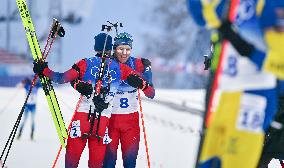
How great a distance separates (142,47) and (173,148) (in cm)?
2762

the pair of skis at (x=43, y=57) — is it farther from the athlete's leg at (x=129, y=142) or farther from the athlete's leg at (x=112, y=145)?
the athlete's leg at (x=129, y=142)

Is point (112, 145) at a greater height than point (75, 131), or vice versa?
point (75, 131)

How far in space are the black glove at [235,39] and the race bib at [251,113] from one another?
A: 237mm

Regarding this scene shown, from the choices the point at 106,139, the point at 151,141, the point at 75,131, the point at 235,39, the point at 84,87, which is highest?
the point at 235,39

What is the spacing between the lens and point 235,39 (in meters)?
3.45

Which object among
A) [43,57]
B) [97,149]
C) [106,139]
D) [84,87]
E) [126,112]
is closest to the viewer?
[84,87]

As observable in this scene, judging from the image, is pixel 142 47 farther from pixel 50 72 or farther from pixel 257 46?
pixel 257 46

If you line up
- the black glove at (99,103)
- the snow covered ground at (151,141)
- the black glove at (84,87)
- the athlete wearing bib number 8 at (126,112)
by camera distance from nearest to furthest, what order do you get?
the black glove at (84,87), the black glove at (99,103), the athlete wearing bib number 8 at (126,112), the snow covered ground at (151,141)

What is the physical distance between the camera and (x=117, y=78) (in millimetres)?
6109

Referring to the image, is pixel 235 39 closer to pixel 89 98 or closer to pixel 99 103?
pixel 99 103

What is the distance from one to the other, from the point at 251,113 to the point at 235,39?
1.35 ft

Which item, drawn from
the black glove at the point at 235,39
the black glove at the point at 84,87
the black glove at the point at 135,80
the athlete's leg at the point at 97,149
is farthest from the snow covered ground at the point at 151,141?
the black glove at the point at 235,39

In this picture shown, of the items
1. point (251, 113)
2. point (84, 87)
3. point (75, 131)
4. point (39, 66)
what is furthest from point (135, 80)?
point (251, 113)

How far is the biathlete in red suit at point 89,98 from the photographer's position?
5871mm
